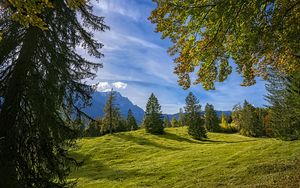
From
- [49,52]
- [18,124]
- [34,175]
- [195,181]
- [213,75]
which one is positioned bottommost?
[195,181]

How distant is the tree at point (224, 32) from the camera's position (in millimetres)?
8477

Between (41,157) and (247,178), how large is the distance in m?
16.7

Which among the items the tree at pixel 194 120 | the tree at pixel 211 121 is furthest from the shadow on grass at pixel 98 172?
the tree at pixel 211 121

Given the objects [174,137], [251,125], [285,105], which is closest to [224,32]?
[285,105]

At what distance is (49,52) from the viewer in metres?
11.7

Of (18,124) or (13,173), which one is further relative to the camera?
(18,124)

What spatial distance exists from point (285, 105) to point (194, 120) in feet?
183

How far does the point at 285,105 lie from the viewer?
31516 millimetres

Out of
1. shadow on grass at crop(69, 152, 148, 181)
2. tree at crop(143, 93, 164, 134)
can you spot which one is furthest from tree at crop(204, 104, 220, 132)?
shadow on grass at crop(69, 152, 148, 181)

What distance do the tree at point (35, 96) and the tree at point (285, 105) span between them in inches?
843

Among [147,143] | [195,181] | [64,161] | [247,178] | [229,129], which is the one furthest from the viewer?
Result: [229,129]

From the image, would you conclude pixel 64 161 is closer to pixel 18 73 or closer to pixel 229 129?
pixel 18 73

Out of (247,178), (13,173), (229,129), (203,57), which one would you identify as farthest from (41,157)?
(229,129)

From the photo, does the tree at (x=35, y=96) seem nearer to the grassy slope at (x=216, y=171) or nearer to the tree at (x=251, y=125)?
the grassy slope at (x=216, y=171)
